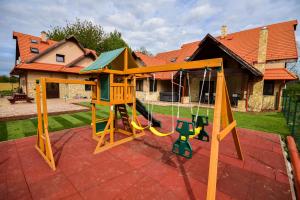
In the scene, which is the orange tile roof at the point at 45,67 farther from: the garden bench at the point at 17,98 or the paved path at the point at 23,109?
the paved path at the point at 23,109

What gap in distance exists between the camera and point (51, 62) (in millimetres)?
16391

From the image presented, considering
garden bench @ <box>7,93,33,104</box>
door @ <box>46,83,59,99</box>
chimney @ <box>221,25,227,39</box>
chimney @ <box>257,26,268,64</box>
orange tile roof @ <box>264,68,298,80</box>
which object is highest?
chimney @ <box>221,25,227,39</box>

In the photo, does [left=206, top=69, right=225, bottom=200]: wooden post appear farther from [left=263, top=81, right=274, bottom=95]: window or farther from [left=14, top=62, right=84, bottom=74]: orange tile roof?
[left=14, top=62, right=84, bottom=74]: orange tile roof

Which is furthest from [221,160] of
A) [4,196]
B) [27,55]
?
[27,55]

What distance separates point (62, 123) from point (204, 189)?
259 inches

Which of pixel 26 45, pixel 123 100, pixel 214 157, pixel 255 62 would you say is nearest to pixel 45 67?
pixel 26 45

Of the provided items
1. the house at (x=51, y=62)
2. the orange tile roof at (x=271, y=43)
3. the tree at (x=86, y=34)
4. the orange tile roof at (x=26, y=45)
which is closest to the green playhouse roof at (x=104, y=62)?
the orange tile roof at (x=271, y=43)

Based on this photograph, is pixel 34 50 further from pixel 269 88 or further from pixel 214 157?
pixel 269 88

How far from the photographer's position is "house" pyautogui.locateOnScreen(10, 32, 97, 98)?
14539mm

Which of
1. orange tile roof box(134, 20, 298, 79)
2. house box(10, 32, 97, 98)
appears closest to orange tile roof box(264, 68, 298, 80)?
orange tile roof box(134, 20, 298, 79)

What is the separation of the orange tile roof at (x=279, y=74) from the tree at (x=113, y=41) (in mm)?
27580

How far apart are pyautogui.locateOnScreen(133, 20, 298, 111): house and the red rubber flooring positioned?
7670mm

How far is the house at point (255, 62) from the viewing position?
10.6m

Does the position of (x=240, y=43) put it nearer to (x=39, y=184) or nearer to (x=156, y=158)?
(x=156, y=158)
